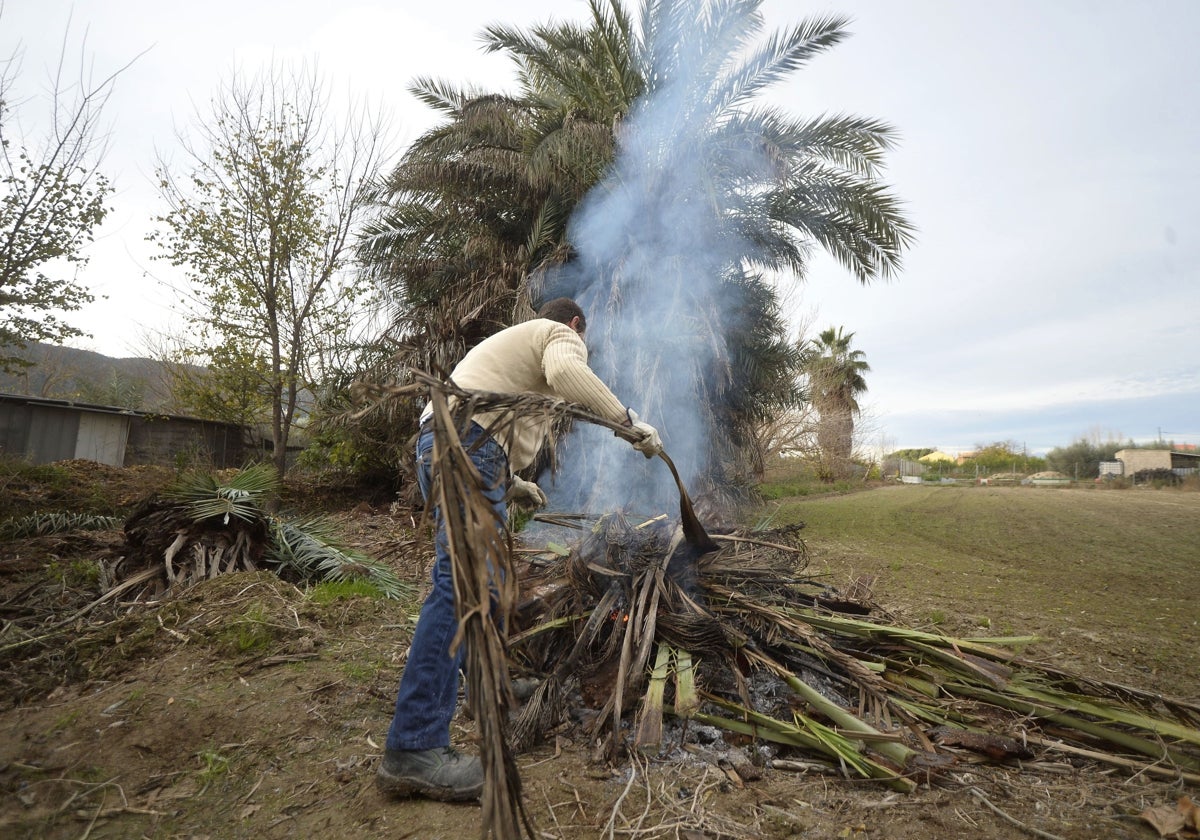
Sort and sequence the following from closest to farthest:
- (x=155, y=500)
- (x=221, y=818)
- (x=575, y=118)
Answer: (x=221, y=818)
(x=155, y=500)
(x=575, y=118)

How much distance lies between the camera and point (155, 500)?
13.2 ft

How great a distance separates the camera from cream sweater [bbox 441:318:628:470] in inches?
82.3

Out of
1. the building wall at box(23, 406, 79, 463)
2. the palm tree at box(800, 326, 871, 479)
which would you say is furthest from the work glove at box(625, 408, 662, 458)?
the palm tree at box(800, 326, 871, 479)

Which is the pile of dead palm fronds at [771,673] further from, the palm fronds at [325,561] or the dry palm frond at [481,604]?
the palm fronds at [325,561]

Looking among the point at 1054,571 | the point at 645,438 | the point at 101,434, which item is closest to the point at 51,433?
the point at 101,434

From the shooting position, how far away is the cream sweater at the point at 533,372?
2090 mm

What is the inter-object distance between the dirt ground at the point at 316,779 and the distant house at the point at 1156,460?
21560 millimetres

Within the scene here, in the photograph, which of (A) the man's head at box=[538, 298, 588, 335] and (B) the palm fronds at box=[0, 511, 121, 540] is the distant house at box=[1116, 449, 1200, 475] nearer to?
(A) the man's head at box=[538, 298, 588, 335]

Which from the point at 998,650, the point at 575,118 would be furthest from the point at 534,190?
the point at 998,650

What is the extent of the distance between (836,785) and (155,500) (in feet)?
14.2

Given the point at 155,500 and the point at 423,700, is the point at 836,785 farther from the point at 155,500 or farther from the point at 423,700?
the point at 155,500

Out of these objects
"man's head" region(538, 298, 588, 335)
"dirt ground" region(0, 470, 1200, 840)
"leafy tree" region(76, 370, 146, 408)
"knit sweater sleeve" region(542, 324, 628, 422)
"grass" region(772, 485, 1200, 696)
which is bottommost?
"dirt ground" region(0, 470, 1200, 840)

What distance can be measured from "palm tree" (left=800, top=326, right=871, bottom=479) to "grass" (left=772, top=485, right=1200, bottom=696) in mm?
10987

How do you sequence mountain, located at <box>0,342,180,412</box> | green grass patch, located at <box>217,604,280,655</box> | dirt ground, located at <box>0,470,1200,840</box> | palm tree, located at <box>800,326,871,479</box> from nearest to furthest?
dirt ground, located at <box>0,470,1200,840</box> < green grass patch, located at <box>217,604,280,655</box> < mountain, located at <box>0,342,180,412</box> < palm tree, located at <box>800,326,871,479</box>
